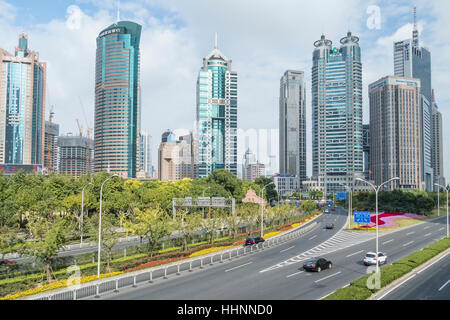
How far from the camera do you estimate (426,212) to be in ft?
316

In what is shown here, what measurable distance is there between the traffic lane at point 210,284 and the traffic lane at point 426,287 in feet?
35.3

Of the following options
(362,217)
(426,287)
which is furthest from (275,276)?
(362,217)

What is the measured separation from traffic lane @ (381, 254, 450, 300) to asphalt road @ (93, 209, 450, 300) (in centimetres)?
446

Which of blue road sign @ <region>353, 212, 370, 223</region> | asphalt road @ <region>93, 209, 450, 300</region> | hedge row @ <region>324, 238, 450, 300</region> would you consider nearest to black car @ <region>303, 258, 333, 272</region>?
asphalt road @ <region>93, 209, 450, 300</region>

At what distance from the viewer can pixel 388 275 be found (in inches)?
1131

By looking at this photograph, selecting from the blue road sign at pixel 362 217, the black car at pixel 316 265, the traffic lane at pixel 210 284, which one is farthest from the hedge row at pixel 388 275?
the blue road sign at pixel 362 217

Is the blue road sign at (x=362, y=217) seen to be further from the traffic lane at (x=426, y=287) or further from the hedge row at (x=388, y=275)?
the traffic lane at (x=426, y=287)

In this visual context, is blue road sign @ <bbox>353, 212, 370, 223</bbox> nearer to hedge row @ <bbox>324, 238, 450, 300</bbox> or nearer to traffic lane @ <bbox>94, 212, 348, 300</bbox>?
hedge row @ <bbox>324, 238, 450, 300</bbox>

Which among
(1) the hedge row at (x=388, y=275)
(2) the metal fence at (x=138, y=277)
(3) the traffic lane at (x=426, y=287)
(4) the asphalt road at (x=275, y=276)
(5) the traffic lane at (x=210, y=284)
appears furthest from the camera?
(4) the asphalt road at (x=275, y=276)

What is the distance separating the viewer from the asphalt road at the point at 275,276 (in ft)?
87.2
